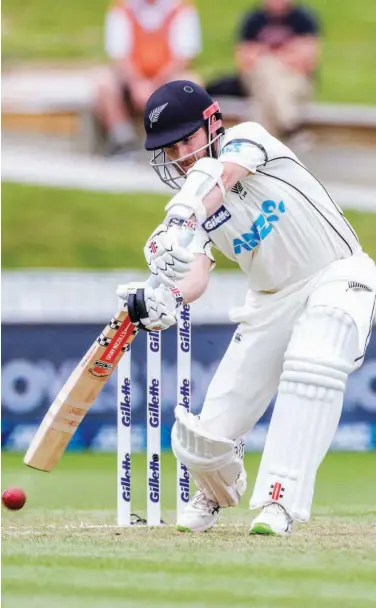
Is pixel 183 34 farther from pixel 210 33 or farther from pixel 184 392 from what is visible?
pixel 184 392

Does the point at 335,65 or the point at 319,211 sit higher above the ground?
the point at 319,211

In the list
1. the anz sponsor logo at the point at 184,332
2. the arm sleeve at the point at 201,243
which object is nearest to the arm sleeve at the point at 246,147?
the arm sleeve at the point at 201,243

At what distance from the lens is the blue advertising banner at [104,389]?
9086mm

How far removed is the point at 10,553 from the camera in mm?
4578

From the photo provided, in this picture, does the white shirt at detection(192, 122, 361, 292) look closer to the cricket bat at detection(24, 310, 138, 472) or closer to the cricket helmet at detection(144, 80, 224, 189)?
the cricket helmet at detection(144, 80, 224, 189)

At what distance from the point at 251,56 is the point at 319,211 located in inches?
292

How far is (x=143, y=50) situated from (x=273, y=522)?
806 cm

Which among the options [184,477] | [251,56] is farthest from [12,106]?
[184,477]

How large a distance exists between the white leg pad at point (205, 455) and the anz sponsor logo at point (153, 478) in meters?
0.29

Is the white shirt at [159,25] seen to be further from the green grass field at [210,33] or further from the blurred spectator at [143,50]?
the green grass field at [210,33]

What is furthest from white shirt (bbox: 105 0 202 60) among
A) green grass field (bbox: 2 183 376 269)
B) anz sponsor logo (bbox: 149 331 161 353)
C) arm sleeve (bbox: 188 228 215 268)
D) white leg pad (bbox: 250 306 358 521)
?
white leg pad (bbox: 250 306 358 521)

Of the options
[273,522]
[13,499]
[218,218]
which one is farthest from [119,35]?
[273,522]

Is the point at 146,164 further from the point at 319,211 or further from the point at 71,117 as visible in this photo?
the point at 319,211

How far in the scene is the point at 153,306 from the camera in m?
4.84
